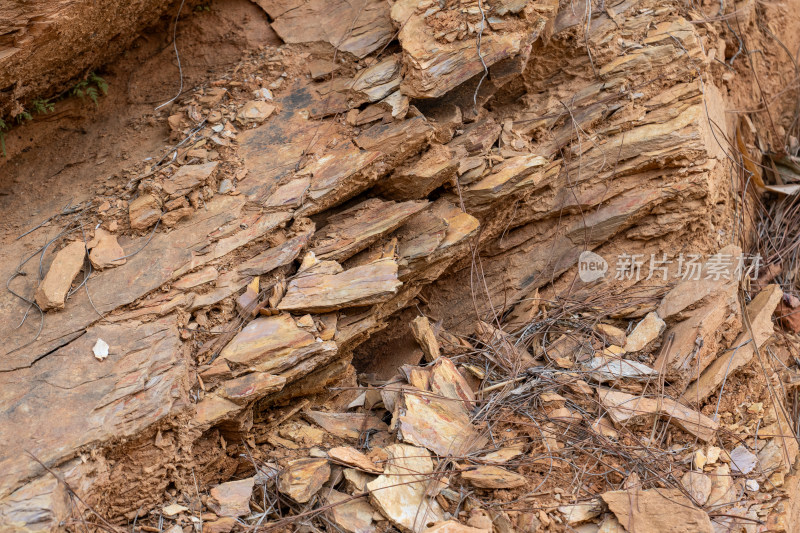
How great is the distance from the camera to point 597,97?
3943 mm

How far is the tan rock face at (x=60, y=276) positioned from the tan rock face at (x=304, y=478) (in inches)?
47.7

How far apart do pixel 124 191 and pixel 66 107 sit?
2.52ft

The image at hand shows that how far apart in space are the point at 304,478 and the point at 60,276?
139cm

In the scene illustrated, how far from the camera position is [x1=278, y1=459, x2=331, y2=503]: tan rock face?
268 centimetres

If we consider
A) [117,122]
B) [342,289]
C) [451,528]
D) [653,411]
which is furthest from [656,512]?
[117,122]

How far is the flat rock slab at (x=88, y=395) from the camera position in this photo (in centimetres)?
247

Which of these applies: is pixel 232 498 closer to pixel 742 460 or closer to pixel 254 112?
pixel 254 112

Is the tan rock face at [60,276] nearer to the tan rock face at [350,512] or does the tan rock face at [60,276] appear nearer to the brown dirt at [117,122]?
the brown dirt at [117,122]

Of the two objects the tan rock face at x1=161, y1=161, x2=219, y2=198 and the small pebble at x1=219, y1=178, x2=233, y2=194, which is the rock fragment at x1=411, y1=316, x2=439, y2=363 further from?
the tan rock face at x1=161, y1=161, x2=219, y2=198

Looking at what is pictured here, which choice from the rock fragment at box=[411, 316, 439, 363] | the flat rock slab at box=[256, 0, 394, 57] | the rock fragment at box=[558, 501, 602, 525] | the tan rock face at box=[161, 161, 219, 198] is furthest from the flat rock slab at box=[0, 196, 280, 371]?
the rock fragment at box=[558, 501, 602, 525]

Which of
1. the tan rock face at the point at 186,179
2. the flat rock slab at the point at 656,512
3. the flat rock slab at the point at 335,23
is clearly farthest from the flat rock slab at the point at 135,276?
the flat rock slab at the point at 656,512

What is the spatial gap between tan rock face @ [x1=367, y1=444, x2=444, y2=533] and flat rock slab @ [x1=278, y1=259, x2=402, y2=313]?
2.27 ft

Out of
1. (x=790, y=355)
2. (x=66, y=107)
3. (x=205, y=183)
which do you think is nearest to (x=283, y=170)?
(x=205, y=183)

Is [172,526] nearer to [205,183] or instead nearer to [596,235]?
[205,183]
